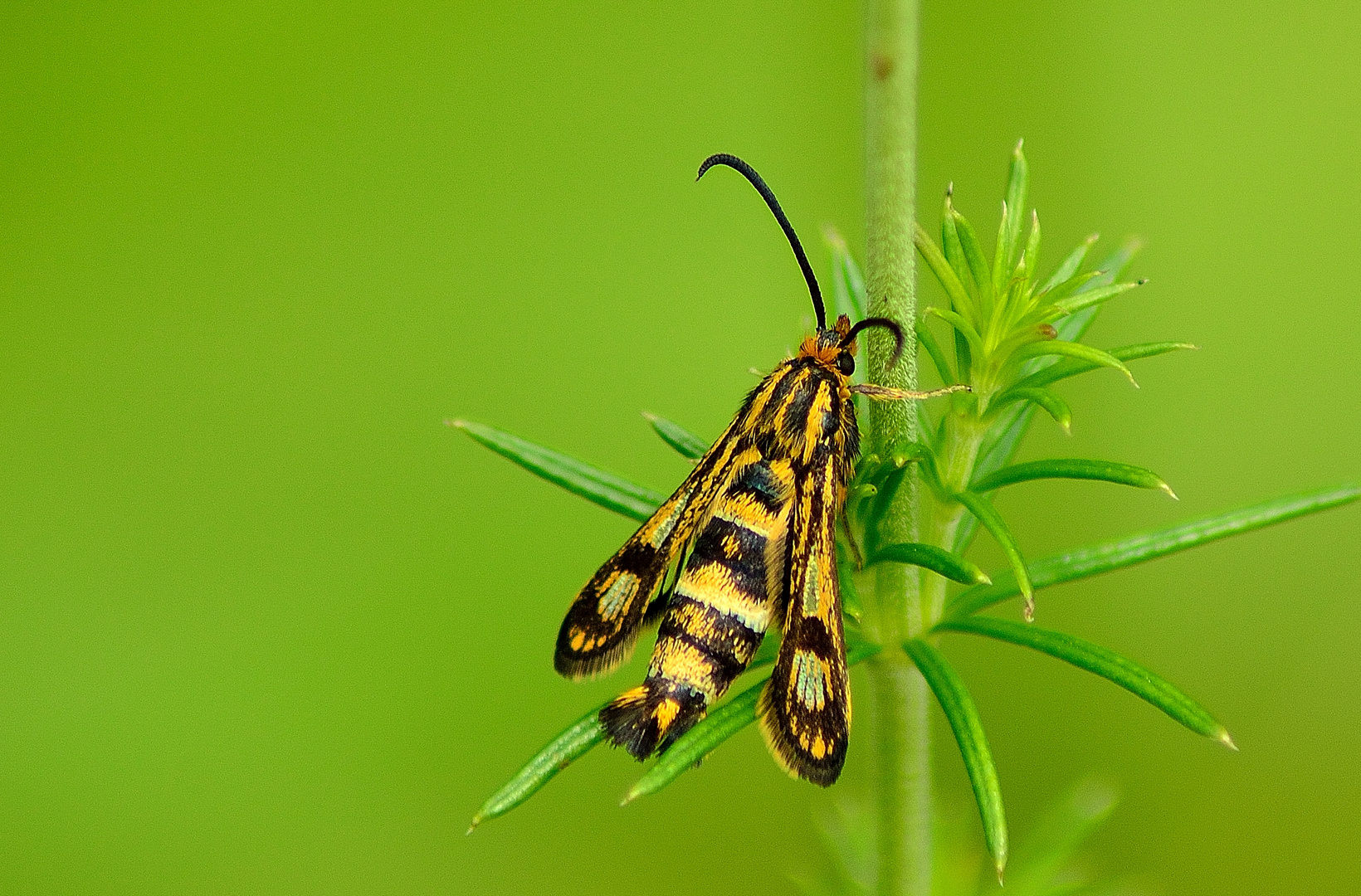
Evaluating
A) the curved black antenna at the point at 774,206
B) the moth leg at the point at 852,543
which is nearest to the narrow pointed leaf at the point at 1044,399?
the moth leg at the point at 852,543

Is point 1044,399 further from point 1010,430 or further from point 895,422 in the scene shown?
point 1010,430

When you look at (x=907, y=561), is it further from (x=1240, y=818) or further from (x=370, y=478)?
(x=370, y=478)

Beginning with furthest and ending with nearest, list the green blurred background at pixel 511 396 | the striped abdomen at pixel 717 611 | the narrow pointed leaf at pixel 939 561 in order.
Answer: the green blurred background at pixel 511 396 < the striped abdomen at pixel 717 611 < the narrow pointed leaf at pixel 939 561

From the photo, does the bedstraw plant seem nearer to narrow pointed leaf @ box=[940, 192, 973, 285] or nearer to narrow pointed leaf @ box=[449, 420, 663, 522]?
narrow pointed leaf @ box=[940, 192, 973, 285]

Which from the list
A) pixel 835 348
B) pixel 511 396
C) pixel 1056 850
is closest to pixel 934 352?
pixel 835 348

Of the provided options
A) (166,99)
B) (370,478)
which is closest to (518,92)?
(166,99)

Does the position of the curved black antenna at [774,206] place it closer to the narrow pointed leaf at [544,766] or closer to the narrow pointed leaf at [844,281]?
the narrow pointed leaf at [844,281]
